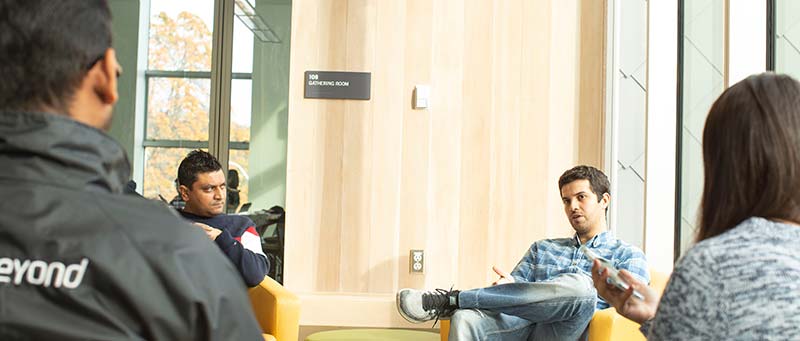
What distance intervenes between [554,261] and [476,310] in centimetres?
53

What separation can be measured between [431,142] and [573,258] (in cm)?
148

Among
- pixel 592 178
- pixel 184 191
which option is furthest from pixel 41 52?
pixel 592 178

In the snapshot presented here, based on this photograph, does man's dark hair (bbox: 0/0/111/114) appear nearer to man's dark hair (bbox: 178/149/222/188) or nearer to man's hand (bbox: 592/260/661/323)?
man's hand (bbox: 592/260/661/323)

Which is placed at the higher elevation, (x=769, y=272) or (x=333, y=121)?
(x=333, y=121)

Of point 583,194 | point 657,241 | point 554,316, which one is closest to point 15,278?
point 554,316

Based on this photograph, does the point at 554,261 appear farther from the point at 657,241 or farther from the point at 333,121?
the point at 333,121

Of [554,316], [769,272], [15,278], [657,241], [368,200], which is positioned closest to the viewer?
[15,278]

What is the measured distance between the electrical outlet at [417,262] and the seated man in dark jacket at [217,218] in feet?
5.33

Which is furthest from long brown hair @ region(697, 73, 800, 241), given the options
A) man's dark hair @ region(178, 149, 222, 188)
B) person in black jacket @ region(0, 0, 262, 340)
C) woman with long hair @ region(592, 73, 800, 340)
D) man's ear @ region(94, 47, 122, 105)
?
man's dark hair @ region(178, 149, 222, 188)

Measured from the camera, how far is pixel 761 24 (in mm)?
4039

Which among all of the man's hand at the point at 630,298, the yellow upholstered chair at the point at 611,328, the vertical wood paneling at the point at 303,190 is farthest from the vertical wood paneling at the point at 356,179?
the man's hand at the point at 630,298

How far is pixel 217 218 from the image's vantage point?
4.46 metres

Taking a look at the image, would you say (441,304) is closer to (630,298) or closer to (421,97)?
(421,97)

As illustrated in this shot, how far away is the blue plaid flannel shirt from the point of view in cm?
453
